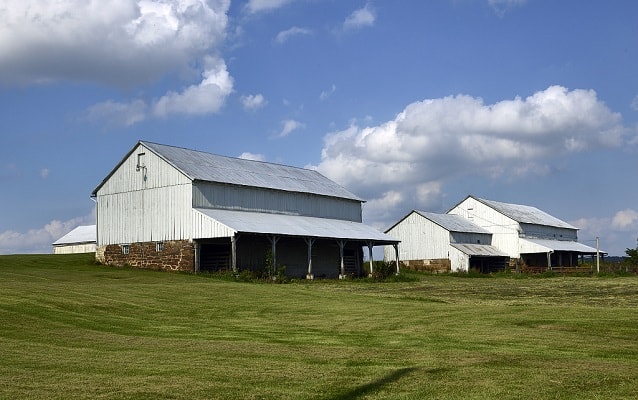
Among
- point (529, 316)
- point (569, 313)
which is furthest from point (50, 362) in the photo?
point (569, 313)

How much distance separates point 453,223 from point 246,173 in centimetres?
2978

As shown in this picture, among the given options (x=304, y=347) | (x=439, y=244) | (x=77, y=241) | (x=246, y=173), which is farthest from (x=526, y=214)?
(x=304, y=347)

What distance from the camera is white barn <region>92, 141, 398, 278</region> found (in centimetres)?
4959

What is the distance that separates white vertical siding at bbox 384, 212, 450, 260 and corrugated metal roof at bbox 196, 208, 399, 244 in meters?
13.8

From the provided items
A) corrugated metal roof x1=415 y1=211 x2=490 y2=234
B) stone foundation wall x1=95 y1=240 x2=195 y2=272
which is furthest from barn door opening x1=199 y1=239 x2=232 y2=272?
corrugated metal roof x1=415 y1=211 x2=490 y2=234

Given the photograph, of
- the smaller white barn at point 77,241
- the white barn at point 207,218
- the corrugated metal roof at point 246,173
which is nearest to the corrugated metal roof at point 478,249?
the corrugated metal roof at point 246,173

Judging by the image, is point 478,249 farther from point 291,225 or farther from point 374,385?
point 374,385

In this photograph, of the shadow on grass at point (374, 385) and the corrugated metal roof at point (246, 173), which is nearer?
the shadow on grass at point (374, 385)

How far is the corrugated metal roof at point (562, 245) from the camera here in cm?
8394

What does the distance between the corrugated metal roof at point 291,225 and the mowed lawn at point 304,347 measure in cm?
1816

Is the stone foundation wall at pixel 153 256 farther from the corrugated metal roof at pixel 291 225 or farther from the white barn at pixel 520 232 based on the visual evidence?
the white barn at pixel 520 232

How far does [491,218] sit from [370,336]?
69.0 m

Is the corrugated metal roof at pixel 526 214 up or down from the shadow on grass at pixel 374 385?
up

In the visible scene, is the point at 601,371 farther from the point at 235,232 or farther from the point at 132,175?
the point at 132,175
